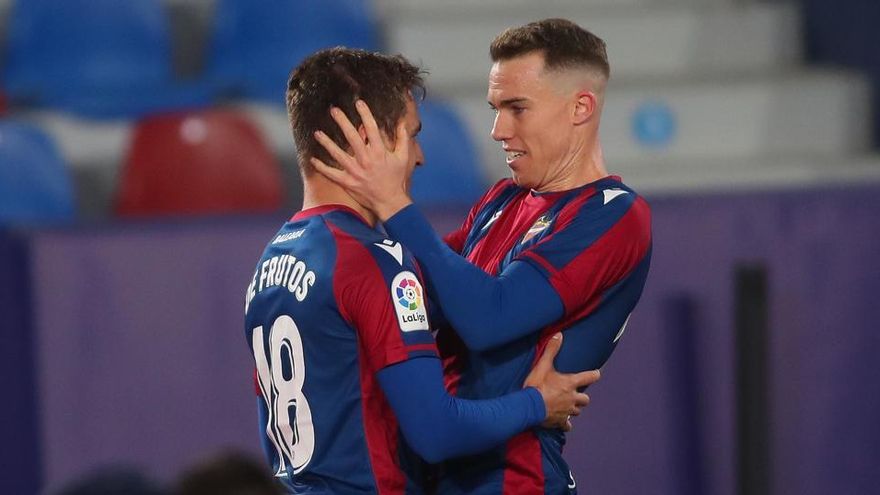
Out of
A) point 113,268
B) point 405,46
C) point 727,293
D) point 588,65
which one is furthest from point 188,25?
point 588,65

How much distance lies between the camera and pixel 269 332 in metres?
2.67

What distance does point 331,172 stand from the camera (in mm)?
2646

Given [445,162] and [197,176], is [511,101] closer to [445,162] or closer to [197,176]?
[445,162]

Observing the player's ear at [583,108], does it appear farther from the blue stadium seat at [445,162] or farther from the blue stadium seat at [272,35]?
the blue stadium seat at [272,35]

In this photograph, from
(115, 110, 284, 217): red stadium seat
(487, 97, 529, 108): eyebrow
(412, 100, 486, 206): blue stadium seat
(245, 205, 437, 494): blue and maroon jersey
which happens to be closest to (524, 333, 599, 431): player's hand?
(245, 205, 437, 494): blue and maroon jersey

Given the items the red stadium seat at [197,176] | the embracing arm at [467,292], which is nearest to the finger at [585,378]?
the embracing arm at [467,292]

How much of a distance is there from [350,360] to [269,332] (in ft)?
0.58

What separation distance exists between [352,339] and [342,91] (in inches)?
18.3

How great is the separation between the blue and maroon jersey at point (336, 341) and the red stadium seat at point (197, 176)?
8.95 feet

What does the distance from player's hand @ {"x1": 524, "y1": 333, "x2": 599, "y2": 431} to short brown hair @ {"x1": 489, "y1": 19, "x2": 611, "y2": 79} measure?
59 cm

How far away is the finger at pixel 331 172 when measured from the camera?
104 inches

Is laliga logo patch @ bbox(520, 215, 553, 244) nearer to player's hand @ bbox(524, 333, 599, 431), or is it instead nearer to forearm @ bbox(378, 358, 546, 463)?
player's hand @ bbox(524, 333, 599, 431)

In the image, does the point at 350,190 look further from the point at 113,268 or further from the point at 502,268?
the point at 113,268

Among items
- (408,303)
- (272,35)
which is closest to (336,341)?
(408,303)
